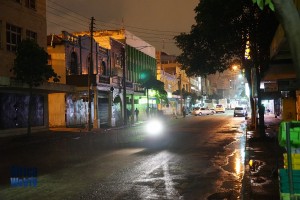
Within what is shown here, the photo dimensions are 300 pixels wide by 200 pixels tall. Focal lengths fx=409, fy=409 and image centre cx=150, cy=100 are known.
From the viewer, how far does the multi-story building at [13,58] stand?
28.2 metres

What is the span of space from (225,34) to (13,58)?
638 inches

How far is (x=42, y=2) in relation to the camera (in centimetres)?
3366

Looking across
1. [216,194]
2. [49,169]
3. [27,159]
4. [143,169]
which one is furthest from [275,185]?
[27,159]

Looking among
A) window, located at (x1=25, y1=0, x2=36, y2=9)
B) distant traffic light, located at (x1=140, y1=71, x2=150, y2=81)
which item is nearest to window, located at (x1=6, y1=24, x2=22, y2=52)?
window, located at (x1=25, y1=0, x2=36, y2=9)

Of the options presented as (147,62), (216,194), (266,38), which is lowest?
(216,194)

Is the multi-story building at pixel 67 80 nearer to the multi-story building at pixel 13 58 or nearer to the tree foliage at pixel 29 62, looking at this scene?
the multi-story building at pixel 13 58

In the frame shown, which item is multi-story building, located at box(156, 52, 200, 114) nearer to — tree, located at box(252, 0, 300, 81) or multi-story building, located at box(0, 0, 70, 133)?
multi-story building, located at box(0, 0, 70, 133)

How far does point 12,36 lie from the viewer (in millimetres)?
29531

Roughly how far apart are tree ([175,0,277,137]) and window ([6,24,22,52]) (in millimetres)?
12846

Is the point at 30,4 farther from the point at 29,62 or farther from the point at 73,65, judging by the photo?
the point at 73,65

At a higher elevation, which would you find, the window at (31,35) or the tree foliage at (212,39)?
the window at (31,35)

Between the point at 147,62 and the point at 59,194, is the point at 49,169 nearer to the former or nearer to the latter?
the point at 59,194

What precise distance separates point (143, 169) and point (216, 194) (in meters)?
3.93

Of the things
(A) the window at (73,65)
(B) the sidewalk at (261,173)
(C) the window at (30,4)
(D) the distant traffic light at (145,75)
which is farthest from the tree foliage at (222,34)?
(D) the distant traffic light at (145,75)
